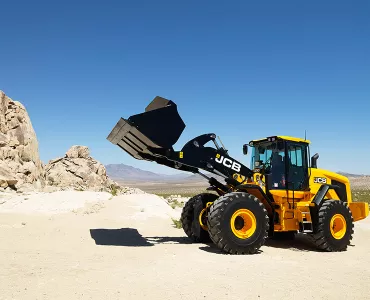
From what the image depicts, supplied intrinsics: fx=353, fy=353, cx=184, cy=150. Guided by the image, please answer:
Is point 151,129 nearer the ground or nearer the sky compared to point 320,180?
nearer the sky

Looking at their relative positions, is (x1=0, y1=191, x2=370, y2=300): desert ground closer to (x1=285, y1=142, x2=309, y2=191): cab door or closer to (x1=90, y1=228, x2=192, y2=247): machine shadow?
(x1=90, y1=228, x2=192, y2=247): machine shadow

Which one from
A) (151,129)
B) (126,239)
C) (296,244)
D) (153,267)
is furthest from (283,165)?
(126,239)

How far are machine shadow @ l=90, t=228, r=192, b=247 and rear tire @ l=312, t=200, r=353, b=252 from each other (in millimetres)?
3758

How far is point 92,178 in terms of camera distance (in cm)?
3381

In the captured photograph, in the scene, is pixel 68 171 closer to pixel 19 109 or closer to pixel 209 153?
pixel 19 109

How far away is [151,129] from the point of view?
29.1ft

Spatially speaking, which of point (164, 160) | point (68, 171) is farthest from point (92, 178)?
point (164, 160)

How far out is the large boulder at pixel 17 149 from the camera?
2215 centimetres

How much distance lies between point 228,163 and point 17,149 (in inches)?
759

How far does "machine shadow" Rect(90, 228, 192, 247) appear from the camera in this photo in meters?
10.1

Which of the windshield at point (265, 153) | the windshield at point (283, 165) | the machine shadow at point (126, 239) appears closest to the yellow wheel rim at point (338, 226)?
the windshield at point (283, 165)

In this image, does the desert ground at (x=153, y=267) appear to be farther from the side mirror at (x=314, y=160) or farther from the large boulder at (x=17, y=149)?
the large boulder at (x=17, y=149)

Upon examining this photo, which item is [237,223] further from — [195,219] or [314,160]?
[314,160]

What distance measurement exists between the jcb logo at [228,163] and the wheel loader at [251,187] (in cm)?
3
